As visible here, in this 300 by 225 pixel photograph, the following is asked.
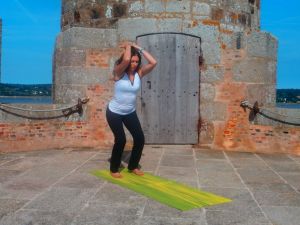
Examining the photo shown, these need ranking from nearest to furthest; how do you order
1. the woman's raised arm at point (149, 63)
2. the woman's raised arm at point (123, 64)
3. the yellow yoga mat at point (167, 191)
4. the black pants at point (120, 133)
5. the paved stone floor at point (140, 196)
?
the paved stone floor at point (140, 196)
the yellow yoga mat at point (167, 191)
the woman's raised arm at point (123, 64)
the black pants at point (120, 133)
the woman's raised arm at point (149, 63)

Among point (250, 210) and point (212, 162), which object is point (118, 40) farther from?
point (250, 210)

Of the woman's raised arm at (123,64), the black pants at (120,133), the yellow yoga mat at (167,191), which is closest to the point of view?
the yellow yoga mat at (167,191)

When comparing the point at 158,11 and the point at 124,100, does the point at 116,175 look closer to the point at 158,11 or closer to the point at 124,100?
the point at 124,100

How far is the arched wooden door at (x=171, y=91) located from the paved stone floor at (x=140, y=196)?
65 cm

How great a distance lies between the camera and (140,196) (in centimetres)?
420

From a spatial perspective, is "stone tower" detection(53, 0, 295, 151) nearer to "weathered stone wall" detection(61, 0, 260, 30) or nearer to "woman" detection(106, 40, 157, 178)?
"weathered stone wall" detection(61, 0, 260, 30)

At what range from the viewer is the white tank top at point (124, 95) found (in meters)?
4.92

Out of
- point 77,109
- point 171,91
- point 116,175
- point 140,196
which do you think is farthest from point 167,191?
point 77,109

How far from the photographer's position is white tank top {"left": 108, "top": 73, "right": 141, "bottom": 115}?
4922 mm

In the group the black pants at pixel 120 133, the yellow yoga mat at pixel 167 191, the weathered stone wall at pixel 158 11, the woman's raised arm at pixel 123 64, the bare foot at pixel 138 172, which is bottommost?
the yellow yoga mat at pixel 167 191

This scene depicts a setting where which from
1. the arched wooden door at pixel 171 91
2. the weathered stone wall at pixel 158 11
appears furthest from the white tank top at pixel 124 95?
the weathered stone wall at pixel 158 11

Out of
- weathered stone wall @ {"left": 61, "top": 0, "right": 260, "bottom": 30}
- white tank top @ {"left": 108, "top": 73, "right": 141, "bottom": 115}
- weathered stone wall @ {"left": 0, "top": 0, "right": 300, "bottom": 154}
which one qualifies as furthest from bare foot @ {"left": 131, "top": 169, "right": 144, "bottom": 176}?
weathered stone wall @ {"left": 61, "top": 0, "right": 260, "bottom": 30}

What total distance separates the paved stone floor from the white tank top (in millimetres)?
916

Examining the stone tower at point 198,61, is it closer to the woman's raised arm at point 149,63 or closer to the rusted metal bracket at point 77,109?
the rusted metal bracket at point 77,109
